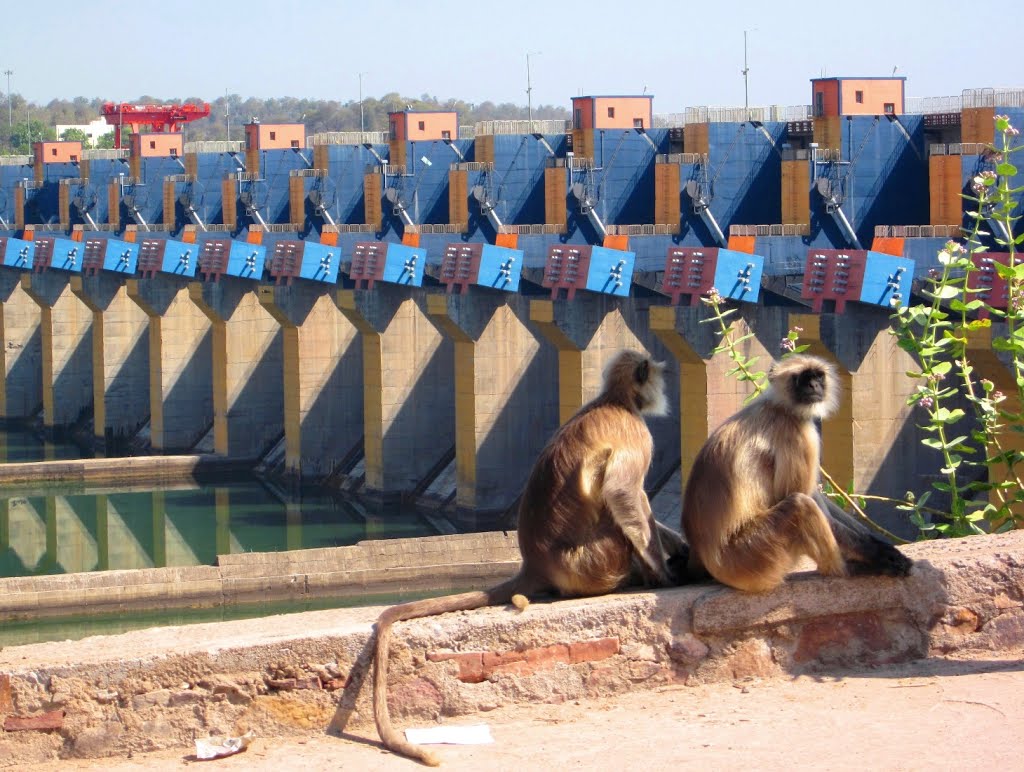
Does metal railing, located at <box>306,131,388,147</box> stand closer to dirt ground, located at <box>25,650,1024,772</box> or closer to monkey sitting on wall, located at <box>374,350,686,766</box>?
monkey sitting on wall, located at <box>374,350,686,766</box>

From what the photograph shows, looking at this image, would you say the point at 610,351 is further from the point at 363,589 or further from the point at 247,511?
the point at 247,511

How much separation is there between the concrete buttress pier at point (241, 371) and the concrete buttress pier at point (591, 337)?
14.2m

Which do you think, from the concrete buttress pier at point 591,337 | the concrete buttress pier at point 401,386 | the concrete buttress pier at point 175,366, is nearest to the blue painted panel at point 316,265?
the concrete buttress pier at point 401,386

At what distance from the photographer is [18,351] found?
58.4 m

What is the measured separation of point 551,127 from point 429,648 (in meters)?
34.9

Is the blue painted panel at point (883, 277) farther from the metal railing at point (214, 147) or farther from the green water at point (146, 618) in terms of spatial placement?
the metal railing at point (214, 147)

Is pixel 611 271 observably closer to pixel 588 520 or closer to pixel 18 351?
pixel 588 520

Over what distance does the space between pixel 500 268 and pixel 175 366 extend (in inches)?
655

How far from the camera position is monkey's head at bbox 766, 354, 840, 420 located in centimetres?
720

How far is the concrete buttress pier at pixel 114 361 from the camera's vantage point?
5044cm

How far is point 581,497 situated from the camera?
7270 mm

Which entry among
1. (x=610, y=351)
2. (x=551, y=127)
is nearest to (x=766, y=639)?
(x=610, y=351)

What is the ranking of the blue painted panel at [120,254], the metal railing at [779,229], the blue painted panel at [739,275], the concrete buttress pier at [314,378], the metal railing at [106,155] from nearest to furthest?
1. the blue painted panel at [739,275]
2. the metal railing at [779,229]
3. the concrete buttress pier at [314,378]
4. the blue painted panel at [120,254]
5. the metal railing at [106,155]

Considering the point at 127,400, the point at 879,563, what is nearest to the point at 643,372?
the point at 879,563
